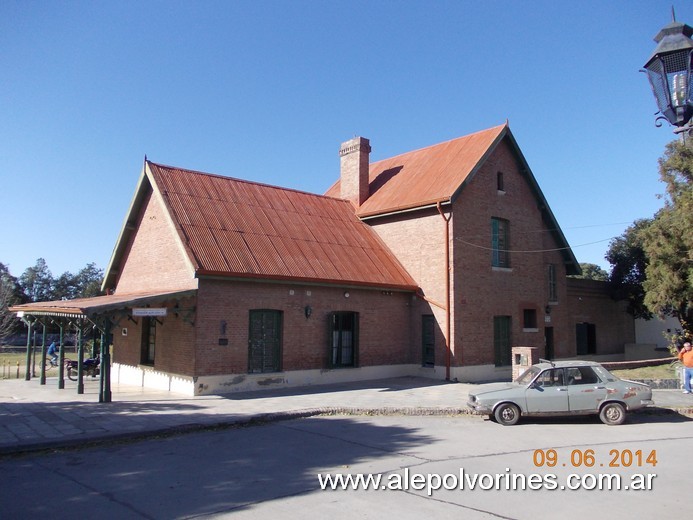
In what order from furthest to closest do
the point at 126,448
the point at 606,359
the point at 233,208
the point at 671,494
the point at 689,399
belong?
the point at 606,359 → the point at 233,208 → the point at 689,399 → the point at 126,448 → the point at 671,494

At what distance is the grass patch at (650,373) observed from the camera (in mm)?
18198

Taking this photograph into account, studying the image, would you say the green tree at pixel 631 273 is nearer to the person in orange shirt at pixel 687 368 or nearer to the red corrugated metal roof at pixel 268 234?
the person in orange shirt at pixel 687 368

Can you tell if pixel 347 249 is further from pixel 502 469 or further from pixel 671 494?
pixel 671 494

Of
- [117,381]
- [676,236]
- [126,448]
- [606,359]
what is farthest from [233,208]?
[606,359]

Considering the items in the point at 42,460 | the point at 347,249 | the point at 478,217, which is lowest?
the point at 42,460

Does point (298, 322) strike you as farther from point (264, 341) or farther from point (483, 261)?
point (483, 261)

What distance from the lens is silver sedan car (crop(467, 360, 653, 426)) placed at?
39.2ft

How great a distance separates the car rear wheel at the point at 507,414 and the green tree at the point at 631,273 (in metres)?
19.5

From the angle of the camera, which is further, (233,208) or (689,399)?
(233,208)

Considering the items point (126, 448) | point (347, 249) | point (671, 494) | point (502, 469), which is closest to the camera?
point (671, 494)

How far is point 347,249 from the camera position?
805 inches

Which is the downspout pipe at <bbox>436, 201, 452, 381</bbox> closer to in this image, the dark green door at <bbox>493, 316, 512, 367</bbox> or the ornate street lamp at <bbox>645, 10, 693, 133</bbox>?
the dark green door at <bbox>493, 316, 512, 367</bbox>

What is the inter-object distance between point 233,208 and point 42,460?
11.4 metres

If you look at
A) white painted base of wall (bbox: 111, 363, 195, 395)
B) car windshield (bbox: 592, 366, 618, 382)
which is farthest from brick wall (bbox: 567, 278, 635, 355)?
white painted base of wall (bbox: 111, 363, 195, 395)
